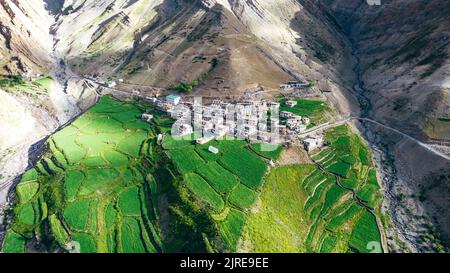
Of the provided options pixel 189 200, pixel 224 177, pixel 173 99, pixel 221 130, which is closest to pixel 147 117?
pixel 173 99

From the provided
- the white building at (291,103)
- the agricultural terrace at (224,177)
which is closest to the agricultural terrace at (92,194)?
the agricultural terrace at (224,177)

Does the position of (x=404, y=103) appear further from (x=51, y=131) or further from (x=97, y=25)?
(x=97, y=25)

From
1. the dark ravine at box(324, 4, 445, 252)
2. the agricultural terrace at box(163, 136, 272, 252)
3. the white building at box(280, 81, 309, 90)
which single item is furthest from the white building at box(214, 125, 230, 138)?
the white building at box(280, 81, 309, 90)

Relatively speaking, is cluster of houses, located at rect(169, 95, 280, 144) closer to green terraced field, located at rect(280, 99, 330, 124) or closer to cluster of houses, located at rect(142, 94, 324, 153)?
cluster of houses, located at rect(142, 94, 324, 153)

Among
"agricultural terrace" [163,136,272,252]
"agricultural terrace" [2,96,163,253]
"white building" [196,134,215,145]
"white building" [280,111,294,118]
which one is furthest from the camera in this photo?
"white building" [280,111,294,118]

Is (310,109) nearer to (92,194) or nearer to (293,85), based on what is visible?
(293,85)
